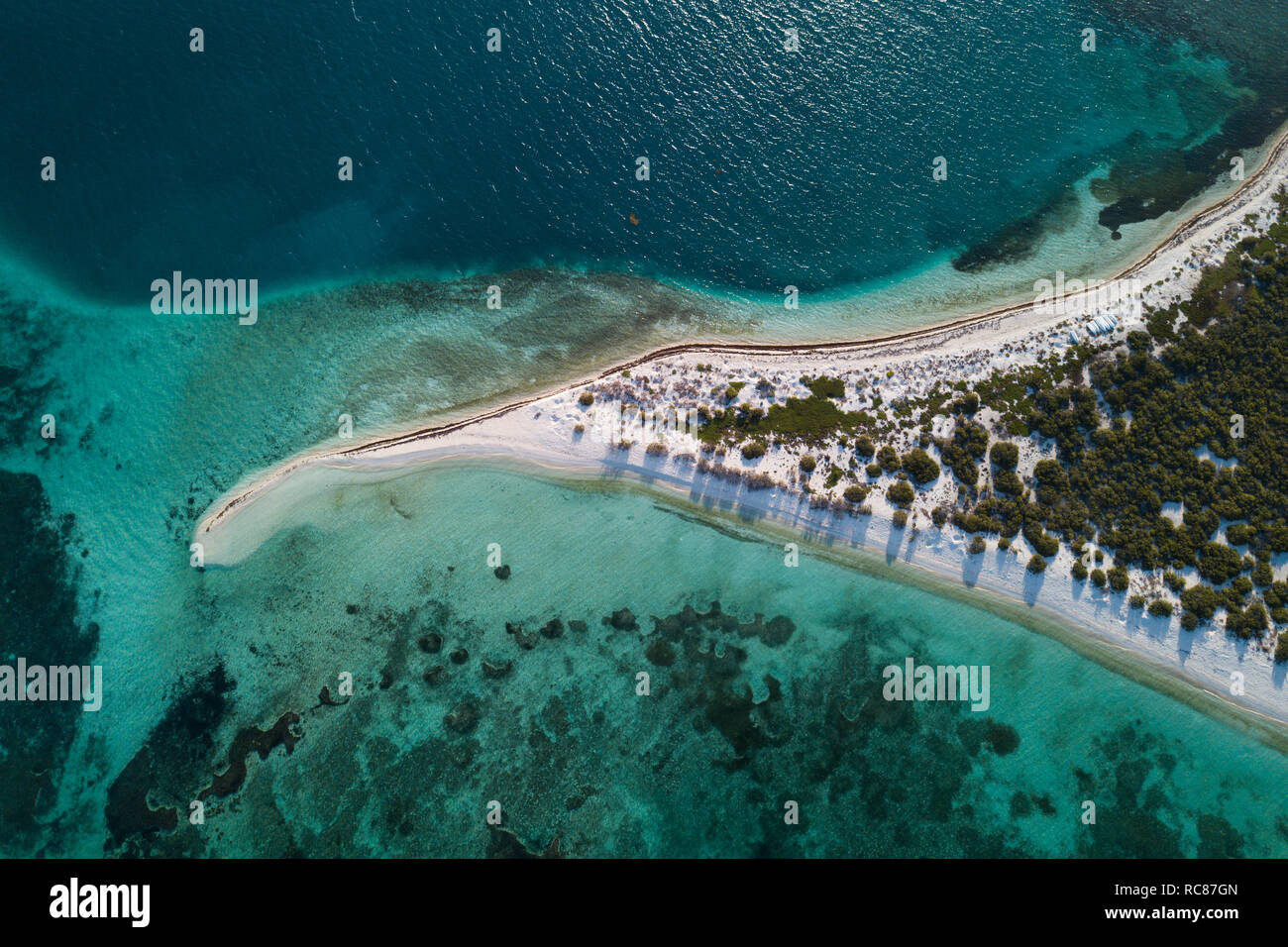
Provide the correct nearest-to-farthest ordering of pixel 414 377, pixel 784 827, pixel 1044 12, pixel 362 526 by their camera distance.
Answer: pixel 784 827, pixel 362 526, pixel 414 377, pixel 1044 12

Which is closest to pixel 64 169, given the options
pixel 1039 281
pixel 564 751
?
pixel 564 751

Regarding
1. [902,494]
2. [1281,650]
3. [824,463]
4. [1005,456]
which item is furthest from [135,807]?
[1281,650]

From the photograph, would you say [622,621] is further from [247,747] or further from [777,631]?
[247,747]

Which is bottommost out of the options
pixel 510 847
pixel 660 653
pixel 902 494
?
pixel 510 847

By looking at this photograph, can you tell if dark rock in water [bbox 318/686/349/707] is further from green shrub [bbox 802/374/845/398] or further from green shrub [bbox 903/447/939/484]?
green shrub [bbox 903/447/939/484]

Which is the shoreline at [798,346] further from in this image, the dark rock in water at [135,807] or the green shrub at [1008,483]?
the dark rock in water at [135,807]

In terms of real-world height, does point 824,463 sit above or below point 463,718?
above

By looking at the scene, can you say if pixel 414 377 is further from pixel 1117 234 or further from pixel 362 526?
pixel 1117 234
